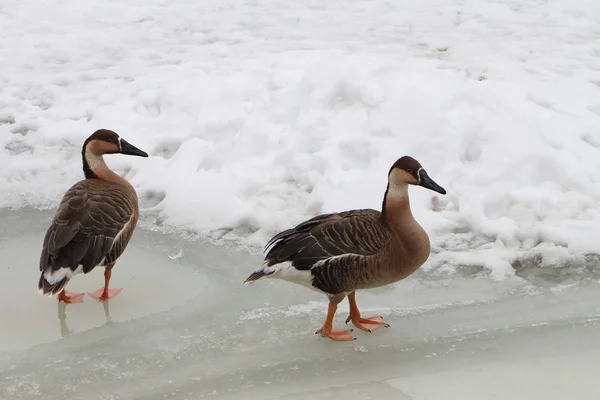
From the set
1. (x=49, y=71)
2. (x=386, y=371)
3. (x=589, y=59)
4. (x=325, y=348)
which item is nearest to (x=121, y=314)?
(x=325, y=348)

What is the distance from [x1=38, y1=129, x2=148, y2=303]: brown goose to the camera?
489cm

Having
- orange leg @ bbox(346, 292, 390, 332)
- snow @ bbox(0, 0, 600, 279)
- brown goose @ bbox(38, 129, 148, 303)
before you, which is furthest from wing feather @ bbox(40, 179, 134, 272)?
orange leg @ bbox(346, 292, 390, 332)

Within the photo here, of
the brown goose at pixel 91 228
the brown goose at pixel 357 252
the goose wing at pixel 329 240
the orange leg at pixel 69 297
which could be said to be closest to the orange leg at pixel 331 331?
the brown goose at pixel 357 252

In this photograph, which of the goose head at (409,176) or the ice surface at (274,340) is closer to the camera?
the ice surface at (274,340)

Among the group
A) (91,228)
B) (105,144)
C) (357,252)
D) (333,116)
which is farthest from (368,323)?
(333,116)

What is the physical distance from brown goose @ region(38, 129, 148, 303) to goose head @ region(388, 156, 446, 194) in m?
1.87

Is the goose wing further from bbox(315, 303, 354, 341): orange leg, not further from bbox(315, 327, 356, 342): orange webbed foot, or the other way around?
bbox(315, 327, 356, 342): orange webbed foot

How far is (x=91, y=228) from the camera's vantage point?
5.07 m

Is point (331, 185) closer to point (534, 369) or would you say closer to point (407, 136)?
point (407, 136)

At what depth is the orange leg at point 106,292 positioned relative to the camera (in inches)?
204

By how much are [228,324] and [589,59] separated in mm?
5840

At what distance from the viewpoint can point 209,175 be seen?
6773 millimetres

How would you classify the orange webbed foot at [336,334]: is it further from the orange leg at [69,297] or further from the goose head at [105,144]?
the goose head at [105,144]

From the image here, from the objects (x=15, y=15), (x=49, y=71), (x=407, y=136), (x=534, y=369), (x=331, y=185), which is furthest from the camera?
(x=15, y=15)
